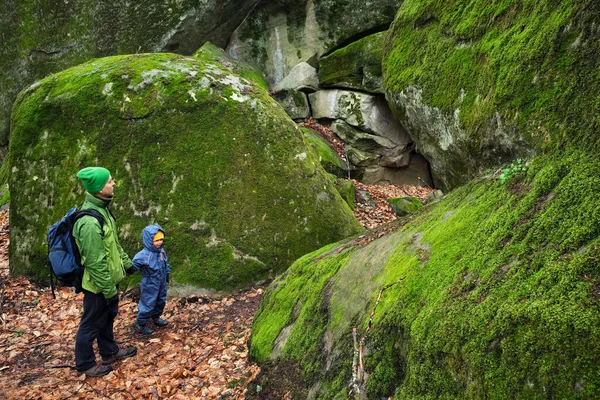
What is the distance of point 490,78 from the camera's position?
4172mm

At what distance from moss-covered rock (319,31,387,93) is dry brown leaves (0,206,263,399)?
10.2m

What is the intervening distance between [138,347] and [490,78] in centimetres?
Result: 503

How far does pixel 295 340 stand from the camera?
150 inches

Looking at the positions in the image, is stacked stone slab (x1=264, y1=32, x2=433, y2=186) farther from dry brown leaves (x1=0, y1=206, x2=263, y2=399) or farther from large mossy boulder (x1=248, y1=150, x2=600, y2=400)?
large mossy boulder (x1=248, y1=150, x2=600, y2=400)

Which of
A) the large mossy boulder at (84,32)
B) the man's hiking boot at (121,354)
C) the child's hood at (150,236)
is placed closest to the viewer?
the man's hiking boot at (121,354)

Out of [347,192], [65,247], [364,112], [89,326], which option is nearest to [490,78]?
[65,247]

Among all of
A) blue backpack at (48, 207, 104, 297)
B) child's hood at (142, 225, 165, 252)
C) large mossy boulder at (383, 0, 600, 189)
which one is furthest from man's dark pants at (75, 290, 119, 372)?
large mossy boulder at (383, 0, 600, 189)

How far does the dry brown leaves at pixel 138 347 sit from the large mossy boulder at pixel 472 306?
0.93m

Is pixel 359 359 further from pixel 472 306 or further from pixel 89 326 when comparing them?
pixel 89 326

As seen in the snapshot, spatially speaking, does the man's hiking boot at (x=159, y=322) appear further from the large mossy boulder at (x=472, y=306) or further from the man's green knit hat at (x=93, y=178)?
the large mossy boulder at (x=472, y=306)

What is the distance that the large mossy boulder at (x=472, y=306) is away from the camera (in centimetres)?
173

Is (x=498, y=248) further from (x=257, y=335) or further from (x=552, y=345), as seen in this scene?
(x=257, y=335)

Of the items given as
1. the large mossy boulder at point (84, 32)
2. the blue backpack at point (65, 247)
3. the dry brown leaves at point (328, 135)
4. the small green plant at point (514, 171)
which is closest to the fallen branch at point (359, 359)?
the small green plant at point (514, 171)

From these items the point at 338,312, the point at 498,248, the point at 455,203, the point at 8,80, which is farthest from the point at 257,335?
the point at 8,80
